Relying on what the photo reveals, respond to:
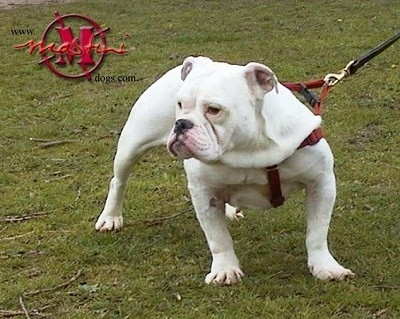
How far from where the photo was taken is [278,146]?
4.36 m

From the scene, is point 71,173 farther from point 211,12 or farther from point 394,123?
point 211,12

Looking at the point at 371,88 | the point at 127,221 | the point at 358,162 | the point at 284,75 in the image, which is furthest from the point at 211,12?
the point at 127,221

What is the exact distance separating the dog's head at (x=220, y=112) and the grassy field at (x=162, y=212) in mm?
802

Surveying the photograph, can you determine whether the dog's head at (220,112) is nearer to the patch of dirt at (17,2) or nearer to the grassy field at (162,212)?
the grassy field at (162,212)

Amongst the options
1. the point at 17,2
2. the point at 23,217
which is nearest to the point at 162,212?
the point at 23,217

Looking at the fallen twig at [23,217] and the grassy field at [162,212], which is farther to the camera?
the fallen twig at [23,217]

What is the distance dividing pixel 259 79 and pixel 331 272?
1.07 meters

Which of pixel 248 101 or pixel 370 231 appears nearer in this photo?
pixel 248 101

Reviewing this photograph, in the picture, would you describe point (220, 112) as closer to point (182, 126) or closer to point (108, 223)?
point (182, 126)

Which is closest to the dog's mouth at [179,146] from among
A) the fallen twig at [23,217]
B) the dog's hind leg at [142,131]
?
the dog's hind leg at [142,131]

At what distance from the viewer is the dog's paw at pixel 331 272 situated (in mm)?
4730

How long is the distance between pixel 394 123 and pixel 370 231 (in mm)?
2689

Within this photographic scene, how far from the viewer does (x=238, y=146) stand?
4.29m

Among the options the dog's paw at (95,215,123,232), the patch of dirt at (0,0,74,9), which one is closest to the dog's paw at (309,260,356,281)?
the dog's paw at (95,215,123,232)
